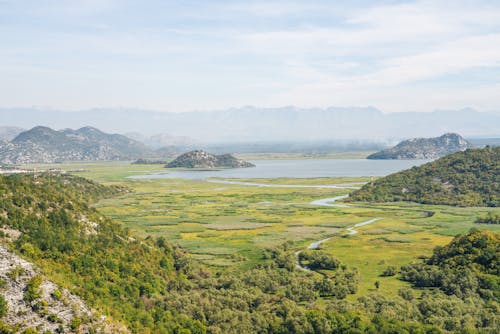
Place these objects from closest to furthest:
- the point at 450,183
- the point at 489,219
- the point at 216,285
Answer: the point at 216,285, the point at 489,219, the point at 450,183

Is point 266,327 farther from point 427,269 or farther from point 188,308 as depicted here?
point 427,269

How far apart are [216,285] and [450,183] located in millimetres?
112151

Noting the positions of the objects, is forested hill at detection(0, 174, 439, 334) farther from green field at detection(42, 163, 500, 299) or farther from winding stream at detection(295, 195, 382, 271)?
green field at detection(42, 163, 500, 299)

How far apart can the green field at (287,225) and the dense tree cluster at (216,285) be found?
23.8ft

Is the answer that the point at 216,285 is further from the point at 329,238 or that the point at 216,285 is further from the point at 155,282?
the point at 329,238

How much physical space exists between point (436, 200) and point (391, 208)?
662 inches

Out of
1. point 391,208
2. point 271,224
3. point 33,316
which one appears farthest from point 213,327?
point 391,208

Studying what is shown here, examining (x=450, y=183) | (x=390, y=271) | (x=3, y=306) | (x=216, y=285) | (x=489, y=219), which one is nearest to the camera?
(x=3, y=306)

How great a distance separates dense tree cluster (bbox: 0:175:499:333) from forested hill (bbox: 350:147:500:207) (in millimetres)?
75561

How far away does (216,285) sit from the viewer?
62.3 metres

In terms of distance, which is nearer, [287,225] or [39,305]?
[39,305]

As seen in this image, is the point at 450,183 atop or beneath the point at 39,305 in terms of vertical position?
atop

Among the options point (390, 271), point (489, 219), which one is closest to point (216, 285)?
point (390, 271)

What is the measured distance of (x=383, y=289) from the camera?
64375 millimetres
